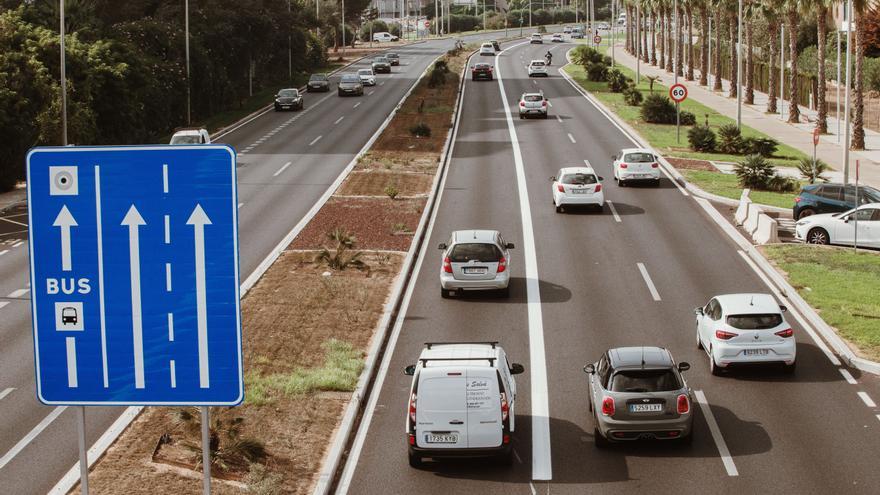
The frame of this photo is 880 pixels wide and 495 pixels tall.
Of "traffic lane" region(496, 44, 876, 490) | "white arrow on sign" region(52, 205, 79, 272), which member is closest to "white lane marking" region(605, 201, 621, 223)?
"traffic lane" region(496, 44, 876, 490)

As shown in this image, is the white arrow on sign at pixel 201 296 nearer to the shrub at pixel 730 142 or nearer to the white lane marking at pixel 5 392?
the white lane marking at pixel 5 392

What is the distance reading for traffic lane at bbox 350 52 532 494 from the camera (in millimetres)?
18719

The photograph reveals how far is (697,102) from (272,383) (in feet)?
220

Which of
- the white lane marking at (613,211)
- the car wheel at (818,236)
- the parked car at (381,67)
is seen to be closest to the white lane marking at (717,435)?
the car wheel at (818,236)

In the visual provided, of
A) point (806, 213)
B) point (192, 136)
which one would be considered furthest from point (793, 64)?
point (192, 136)

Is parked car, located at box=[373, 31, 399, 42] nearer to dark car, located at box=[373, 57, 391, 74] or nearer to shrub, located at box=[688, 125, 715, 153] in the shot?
dark car, located at box=[373, 57, 391, 74]

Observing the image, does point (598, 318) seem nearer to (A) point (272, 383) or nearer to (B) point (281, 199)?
(A) point (272, 383)

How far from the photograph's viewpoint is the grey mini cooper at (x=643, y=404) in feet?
64.3

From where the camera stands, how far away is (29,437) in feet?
68.0

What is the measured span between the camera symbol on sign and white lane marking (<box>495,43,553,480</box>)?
12448 mm

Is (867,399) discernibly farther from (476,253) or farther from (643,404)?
(476,253)

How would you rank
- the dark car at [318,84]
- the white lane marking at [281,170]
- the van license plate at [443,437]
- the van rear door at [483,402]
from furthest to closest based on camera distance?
the dark car at [318,84] → the white lane marking at [281,170] → the van license plate at [443,437] → the van rear door at [483,402]

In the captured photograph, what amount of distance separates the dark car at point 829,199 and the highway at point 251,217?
61.3 feet

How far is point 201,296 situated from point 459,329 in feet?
69.0
